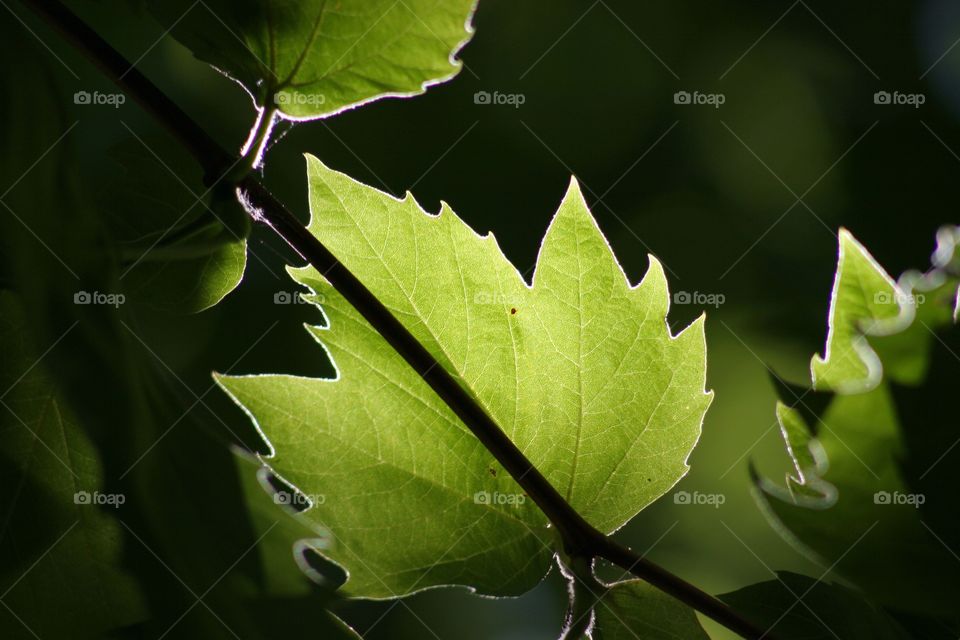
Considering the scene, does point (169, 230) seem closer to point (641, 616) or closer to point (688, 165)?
point (641, 616)

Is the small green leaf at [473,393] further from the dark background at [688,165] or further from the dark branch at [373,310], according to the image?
the dark background at [688,165]

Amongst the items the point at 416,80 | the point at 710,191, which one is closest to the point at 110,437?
the point at 416,80

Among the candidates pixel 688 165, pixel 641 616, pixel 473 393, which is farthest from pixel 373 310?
pixel 688 165

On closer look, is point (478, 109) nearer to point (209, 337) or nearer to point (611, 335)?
point (209, 337)

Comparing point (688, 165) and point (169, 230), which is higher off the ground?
point (688, 165)

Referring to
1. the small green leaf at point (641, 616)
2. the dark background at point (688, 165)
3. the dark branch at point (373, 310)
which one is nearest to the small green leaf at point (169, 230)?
the dark branch at point (373, 310)

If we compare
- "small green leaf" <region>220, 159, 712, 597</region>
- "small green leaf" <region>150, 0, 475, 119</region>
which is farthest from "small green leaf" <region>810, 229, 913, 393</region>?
"small green leaf" <region>150, 0, 475, 119</region>
